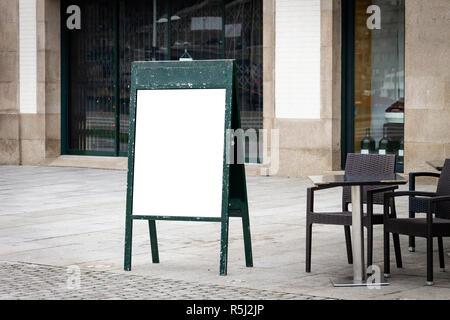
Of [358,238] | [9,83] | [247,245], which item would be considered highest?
[9,83]

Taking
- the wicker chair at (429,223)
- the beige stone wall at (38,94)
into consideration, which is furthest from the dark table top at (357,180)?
the beige stone wall at (38,94)

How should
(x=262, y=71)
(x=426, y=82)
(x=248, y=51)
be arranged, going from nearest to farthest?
(x=426, y=82) → (x=262, y=71) → (x=248, y=51)

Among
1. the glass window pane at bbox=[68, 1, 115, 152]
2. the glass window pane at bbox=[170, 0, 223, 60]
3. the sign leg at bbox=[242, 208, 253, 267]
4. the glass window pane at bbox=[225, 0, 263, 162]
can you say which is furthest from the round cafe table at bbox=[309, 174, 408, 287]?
the glass window pane at bbox=[68, 1, 115, 152]

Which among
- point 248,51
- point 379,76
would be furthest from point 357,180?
point 248,51

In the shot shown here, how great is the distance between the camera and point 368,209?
8164 millimetres

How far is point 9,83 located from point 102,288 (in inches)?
548

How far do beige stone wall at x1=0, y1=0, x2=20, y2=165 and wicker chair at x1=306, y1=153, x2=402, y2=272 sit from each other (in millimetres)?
12815

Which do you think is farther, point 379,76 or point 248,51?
point 248,51

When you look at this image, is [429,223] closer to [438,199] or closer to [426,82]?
[438,199]

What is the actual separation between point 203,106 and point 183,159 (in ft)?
1.58

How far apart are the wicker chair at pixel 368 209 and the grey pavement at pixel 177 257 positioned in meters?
0.23

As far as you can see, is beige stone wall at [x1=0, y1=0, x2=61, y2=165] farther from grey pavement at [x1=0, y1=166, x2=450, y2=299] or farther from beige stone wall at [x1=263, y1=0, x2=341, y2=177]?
grey pavement at [x1=0, y1=166, x2=450, y2=299]

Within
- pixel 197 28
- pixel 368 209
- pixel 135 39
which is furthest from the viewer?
pixel 135 39

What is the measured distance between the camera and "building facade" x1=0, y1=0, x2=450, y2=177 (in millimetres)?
16391
